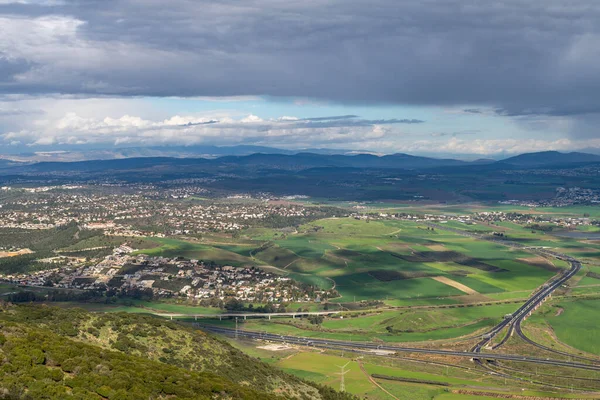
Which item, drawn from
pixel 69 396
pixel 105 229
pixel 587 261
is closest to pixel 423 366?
pixel 69 396

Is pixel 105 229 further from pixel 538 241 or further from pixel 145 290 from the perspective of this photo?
pixel 538 241

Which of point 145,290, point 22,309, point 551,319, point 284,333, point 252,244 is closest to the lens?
point 22,309

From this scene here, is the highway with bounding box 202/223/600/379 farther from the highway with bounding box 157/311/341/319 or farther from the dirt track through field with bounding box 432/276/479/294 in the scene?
the dirt track through field with bounding box 432/276/479/294

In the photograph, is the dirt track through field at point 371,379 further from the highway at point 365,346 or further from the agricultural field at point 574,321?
the agricultural field at point 574,321

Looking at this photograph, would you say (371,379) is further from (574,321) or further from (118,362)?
(574,321)

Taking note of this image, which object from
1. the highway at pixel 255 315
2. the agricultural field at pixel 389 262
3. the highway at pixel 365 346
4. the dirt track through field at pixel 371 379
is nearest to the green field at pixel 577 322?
the highway at pixel 365 346

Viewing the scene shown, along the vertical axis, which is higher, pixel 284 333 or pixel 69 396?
pixel 69 396

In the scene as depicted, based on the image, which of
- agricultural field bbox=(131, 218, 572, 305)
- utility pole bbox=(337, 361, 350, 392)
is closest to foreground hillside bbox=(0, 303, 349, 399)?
utility pole bbox=(337, 361, 350, 392)

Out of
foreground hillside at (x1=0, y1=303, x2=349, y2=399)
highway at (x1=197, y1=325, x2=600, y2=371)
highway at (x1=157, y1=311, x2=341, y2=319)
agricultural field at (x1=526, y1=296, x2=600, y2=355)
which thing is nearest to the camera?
foreground hillside at (x1=0, y1=303, x2=349, y2=399)
